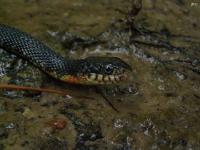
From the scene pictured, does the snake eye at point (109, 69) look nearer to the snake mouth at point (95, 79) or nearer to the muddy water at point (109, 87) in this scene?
the snake mouth at point (95, 79)

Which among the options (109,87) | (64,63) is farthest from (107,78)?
(64,63)

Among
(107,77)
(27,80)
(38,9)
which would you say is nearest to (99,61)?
(107,77)

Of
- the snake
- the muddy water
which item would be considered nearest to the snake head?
the snake

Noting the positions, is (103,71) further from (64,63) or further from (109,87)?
(64,63)

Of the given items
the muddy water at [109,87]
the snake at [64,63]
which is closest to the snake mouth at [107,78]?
the snake at [64,63]

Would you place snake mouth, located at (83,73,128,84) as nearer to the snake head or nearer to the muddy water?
the snake head

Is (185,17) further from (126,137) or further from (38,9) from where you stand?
(126,137)

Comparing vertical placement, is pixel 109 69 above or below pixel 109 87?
above
